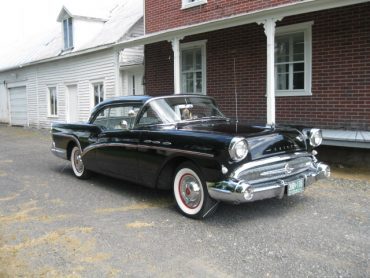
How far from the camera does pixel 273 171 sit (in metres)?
5.11

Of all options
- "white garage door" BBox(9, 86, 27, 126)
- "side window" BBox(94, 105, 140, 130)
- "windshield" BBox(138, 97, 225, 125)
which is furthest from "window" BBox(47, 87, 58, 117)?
"windshield" BBox(138, 97, 225, 125)

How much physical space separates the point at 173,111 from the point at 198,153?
1.34 meters

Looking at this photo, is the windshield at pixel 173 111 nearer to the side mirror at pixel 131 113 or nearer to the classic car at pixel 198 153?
the classic car at pixel 198 153

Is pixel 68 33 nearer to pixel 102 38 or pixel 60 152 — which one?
pixel 102 38

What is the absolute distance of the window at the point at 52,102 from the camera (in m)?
20.5

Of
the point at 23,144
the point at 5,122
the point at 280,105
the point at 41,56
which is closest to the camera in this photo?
the point at 280,105

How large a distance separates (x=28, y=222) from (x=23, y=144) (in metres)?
9.90

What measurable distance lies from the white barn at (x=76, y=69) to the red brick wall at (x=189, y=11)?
5.30 ft

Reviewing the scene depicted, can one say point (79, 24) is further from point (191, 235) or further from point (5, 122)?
point (191, 235)

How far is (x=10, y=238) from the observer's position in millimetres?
4820

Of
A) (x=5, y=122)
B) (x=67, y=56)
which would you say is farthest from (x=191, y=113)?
(x=5, y=122)

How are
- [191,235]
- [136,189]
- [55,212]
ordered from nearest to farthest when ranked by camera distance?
[191,235], [55,212], [136,189]

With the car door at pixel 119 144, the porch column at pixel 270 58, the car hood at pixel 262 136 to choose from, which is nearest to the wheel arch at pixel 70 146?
the car door at pixel 119 144

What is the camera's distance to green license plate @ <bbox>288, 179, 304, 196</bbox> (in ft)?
16.5
